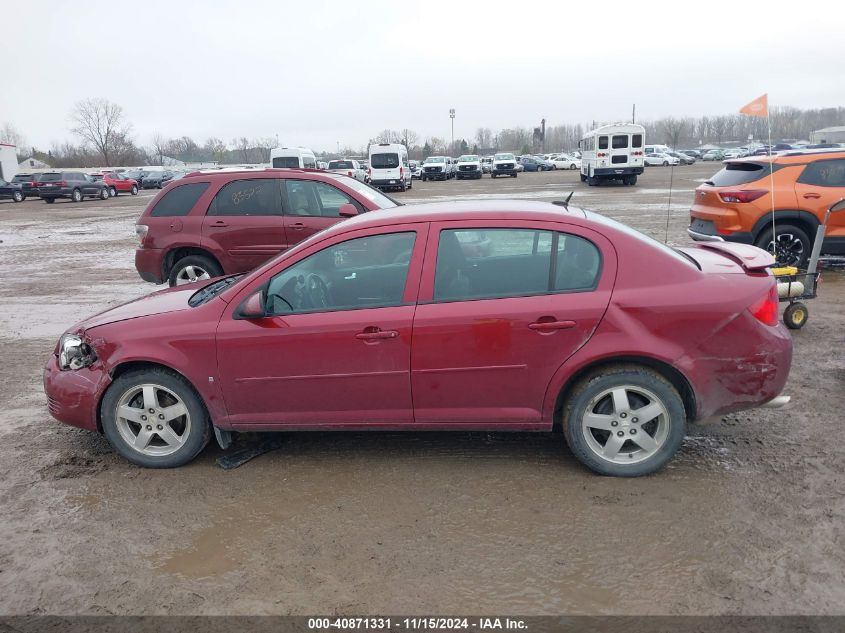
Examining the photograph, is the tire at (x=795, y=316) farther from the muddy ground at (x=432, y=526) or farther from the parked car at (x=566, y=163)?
the parked car at (x=566, y=163)

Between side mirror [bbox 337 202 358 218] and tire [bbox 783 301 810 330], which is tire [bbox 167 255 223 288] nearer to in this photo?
side mirror [bbox 337 202 358 218]

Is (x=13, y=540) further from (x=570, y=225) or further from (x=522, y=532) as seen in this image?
(x=570, y=225)

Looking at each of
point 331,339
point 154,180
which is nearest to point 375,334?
point 331,339

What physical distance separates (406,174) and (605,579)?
37375 millimetres

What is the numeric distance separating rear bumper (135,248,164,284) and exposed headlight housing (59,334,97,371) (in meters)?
4.35

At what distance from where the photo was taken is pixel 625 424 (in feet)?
13.0

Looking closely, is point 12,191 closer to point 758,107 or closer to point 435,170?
point 435,170

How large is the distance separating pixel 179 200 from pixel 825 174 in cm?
882

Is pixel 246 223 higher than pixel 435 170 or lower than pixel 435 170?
higher

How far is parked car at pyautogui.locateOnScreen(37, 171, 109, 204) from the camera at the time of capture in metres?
36.6

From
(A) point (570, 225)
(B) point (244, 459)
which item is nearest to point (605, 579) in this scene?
(A) point (570, 225)

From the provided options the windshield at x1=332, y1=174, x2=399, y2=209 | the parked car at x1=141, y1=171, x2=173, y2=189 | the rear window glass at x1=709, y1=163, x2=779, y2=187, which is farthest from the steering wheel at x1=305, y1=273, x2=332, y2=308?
the parked car at x1=141, y1=171, x2=173, y2=189

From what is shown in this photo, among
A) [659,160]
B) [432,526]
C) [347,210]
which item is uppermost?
[347,210]

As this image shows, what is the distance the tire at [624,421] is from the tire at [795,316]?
12.7 feet
